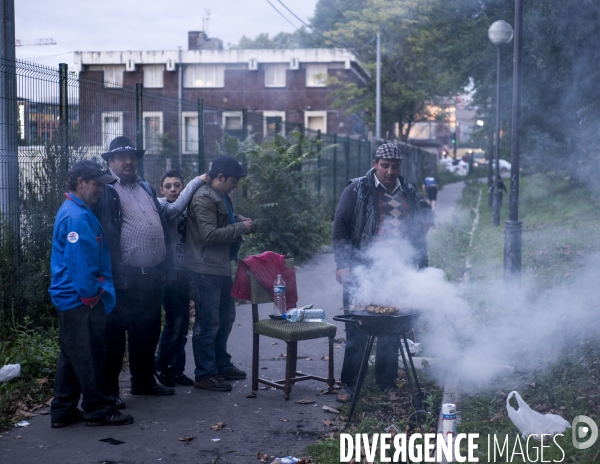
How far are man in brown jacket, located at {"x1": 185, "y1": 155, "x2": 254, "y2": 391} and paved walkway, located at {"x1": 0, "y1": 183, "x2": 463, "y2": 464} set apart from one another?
0.28 metres

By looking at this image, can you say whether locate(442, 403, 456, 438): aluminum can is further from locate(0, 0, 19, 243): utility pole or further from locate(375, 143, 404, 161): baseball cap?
locate(0, 0, 19, 243): utility pole

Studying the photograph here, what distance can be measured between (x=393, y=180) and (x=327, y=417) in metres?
2.07

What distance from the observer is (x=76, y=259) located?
5.03 meters

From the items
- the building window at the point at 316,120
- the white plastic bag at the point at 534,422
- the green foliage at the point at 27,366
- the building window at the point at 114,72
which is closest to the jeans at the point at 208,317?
the green foliage at the point at 27,366

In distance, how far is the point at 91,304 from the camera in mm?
5137

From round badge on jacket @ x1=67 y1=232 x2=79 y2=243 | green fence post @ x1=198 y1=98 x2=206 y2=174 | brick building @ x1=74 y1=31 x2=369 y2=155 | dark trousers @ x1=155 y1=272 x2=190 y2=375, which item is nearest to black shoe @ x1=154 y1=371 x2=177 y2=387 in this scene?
dark trousers @ x1=155 y1=272 x2=190 y2=375

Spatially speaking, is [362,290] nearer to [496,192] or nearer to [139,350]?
[139,350]

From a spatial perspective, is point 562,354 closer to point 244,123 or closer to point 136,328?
point 136,328

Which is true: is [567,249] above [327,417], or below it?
above

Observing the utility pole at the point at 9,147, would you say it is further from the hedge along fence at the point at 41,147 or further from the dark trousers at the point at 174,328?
the dark trousers at the point at 174,328

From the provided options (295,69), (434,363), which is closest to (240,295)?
(434,363)

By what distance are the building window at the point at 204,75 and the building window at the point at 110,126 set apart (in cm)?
3647

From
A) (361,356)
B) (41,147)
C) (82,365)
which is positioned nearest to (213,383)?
(361,356)

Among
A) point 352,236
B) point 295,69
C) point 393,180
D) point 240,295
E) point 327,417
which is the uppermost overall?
point 295,69
